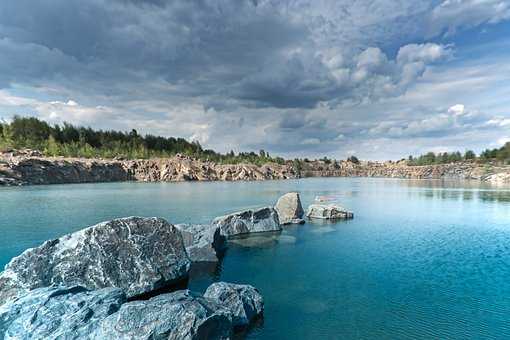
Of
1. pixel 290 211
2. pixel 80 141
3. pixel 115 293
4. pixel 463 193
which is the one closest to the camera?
pixel 115 293

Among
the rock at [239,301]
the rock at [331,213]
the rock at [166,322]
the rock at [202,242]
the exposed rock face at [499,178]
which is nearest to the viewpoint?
the rock at [166,322]

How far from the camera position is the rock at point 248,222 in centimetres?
2503

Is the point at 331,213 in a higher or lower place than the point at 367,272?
higher

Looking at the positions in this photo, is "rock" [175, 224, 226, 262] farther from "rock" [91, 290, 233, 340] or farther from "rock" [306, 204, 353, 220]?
"rock" [306, 204, 353, 220]

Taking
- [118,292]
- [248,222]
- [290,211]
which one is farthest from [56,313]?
[290,211]

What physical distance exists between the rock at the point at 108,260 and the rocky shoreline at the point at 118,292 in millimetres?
31

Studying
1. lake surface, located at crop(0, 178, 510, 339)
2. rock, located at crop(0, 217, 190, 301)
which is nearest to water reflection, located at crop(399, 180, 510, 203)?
lake surface, located at crop(0, 178, 510, 339)

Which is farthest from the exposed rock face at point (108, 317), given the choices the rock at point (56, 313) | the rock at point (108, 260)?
the rock at point (108, 260)

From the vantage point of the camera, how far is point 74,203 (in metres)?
39.4

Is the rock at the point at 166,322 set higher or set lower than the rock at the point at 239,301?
higher

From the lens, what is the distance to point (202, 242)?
60.4 feet

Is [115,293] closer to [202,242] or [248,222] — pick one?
[202,242]

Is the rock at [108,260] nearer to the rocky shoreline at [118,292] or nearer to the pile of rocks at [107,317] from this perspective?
the rocky shoreline at [118,292]

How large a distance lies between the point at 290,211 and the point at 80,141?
12692cm
